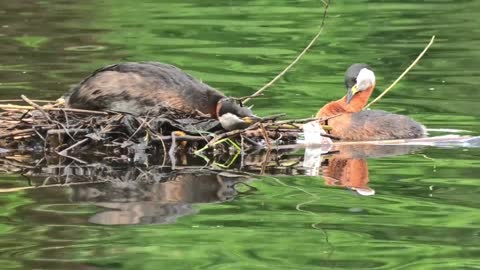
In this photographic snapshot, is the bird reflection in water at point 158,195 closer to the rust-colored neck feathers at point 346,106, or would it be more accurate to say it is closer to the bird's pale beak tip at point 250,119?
the bird's pale beak tip at point 250,119

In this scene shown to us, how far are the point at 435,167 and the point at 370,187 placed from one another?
794mm

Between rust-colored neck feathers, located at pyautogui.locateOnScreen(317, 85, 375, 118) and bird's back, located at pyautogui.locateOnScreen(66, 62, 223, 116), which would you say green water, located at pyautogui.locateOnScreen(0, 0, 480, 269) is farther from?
bird's back, located at pyautogui.locateOnScreen(66, 62, 223, 116)

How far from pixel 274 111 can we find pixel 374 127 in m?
1.31

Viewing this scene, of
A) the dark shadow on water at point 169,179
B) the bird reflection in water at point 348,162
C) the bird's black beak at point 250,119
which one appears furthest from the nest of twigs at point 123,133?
the bird reflection in water at point 348,162

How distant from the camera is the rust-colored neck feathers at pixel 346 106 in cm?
967

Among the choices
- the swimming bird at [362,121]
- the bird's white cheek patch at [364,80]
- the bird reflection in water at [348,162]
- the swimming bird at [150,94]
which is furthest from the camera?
the bird's white cheek patch at [364,80]

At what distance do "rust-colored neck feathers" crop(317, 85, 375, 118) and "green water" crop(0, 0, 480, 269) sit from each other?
541mm

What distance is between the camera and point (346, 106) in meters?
9.72

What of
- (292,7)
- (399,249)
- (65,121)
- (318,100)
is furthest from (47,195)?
(292,7)

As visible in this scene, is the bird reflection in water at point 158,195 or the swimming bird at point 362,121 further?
the swimming bird at point 362,121

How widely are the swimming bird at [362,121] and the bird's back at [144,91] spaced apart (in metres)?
0.89

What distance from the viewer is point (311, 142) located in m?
9.04

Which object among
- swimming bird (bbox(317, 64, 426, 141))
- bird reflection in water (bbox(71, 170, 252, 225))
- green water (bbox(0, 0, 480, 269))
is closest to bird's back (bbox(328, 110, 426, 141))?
swimming bird (bbox(317, 64, 426, 141))

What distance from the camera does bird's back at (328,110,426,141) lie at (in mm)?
9320
